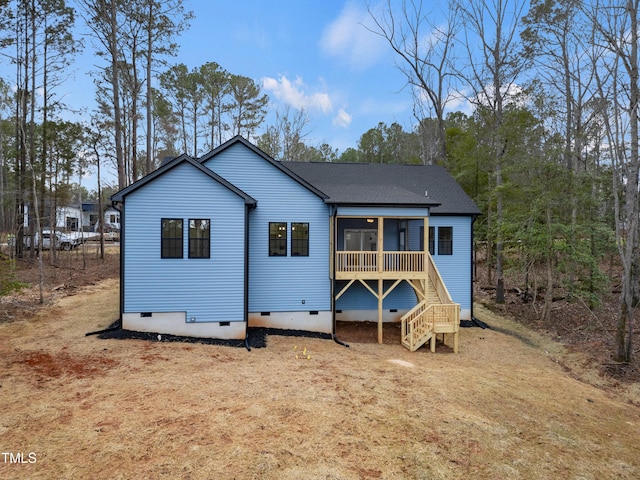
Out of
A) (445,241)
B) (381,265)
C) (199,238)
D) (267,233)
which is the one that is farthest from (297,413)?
→ (445,241)

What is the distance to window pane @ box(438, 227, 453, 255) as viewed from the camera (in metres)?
14.3

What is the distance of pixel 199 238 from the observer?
425 inches

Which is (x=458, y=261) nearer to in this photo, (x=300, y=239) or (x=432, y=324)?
(x=432, y=324)

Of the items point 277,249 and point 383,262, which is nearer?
point 383,262

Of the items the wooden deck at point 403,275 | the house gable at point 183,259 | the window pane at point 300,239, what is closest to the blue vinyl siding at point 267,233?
the window pane at point 300,239

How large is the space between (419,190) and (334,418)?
12.0 m

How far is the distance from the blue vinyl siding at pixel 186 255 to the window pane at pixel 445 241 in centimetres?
837

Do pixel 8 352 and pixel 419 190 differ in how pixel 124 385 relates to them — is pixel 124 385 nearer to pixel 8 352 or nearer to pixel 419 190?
pixel 8 352

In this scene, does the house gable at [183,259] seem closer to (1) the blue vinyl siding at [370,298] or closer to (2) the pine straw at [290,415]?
(2) the pine straw at [290,415]

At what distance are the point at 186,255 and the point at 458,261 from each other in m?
10.8

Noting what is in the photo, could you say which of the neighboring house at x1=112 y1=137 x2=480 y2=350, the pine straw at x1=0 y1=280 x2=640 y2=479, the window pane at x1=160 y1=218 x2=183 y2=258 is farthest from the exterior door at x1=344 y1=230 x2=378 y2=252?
the window pane at x1=160 y1=218 x2=183 y2=258

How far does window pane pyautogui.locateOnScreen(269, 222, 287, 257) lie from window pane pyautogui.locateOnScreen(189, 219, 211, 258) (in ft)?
7.51

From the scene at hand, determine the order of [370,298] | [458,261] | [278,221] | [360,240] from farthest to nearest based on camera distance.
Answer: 1. [360,240]
2. [458,261]
3. [370,298]
4. [278,221]

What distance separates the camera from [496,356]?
10.8 meters
